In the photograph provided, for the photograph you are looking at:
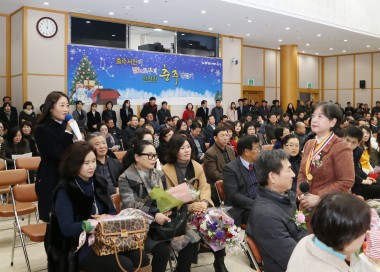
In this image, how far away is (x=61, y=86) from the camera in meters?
11.2

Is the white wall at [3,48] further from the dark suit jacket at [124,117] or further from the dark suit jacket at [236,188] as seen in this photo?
the dark suit jacket at [236,188]

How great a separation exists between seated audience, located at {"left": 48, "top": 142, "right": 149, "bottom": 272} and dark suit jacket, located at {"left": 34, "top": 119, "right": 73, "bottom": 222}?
0.67ft

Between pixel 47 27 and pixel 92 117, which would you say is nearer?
pixel 47 27

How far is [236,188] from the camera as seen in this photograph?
3.94 metres

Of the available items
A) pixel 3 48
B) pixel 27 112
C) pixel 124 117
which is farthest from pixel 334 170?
pixel 3 48

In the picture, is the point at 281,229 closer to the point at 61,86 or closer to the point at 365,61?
the point at 61,86

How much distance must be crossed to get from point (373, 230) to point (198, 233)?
5.55 feet

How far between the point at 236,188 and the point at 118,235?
152cm

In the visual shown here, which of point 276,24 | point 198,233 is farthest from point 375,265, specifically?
point 276,24

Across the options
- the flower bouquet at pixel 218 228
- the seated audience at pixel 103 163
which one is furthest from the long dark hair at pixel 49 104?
the flower bouquet at pixel 218 228

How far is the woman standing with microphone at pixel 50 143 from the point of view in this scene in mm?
3172

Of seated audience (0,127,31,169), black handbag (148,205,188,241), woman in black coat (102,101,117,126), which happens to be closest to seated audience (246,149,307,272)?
black handbag (148,205,188,241)

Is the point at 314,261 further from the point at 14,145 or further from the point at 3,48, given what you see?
the point at 3,48

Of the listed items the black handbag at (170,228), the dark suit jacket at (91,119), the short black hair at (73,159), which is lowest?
the black handbag at (170,228)
